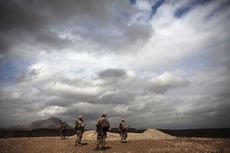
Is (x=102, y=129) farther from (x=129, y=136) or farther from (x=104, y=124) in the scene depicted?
(x=129, y=136)

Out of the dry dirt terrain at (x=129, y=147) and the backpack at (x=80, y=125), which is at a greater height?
the backpack at (x=80, y=125)

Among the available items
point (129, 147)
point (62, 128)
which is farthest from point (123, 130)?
point (62, 128)

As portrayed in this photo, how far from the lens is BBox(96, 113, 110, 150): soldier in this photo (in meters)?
28.4

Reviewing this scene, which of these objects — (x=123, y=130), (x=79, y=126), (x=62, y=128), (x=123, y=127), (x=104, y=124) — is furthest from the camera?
(x=62, y=128)

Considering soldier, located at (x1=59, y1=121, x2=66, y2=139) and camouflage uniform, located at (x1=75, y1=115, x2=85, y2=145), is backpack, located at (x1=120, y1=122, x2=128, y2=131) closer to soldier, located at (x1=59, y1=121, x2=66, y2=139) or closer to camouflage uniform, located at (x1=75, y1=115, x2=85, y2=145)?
camouflage uniform, located at (x1=75, y1=115, x2=85, y2=145)

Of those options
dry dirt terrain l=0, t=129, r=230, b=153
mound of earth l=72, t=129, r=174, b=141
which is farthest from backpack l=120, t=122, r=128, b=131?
mound of earth l=72, t=129, r=174, b=141

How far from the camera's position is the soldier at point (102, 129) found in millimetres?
28356

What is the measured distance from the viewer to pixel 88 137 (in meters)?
47.0

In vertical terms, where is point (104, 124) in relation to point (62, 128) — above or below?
below

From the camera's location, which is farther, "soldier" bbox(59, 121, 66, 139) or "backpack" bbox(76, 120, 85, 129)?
"soldier" bbox(59, 121, 66, 139)

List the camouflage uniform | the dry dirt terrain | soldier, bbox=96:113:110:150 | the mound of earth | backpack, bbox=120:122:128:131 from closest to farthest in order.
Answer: the dry dirt terrain < soldier, bbox=96:113:110:150 < the camouflage uniform < backpack, bbox=120:122:128:131 < the mound of earth

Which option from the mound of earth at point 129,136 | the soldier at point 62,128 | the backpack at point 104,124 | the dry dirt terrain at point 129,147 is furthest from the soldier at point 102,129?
the soldier at point 62,128

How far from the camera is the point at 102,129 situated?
2877cm

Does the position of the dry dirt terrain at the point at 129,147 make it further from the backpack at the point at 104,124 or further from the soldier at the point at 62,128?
the soldier at the point at 62,128
